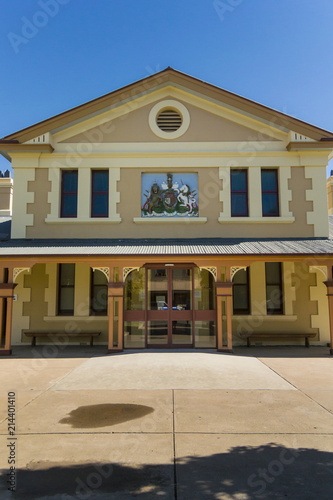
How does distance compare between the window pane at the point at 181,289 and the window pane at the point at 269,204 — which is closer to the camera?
the window pane at the point at 181,289

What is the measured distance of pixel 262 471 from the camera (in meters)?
3.98

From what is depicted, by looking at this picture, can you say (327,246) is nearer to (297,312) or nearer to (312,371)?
(297,312)

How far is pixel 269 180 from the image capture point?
1323 centimetres

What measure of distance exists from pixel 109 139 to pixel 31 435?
10224 millimetres

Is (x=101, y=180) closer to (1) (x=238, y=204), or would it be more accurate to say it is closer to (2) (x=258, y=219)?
(1) (x=238, y=204)

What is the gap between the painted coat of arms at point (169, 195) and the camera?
12953 millimetres

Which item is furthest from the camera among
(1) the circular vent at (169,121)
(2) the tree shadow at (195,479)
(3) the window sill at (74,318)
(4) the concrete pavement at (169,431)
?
(1) the circular vent at (169,121)

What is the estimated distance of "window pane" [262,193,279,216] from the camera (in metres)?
13.1

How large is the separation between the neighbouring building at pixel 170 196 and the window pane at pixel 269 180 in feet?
0.11

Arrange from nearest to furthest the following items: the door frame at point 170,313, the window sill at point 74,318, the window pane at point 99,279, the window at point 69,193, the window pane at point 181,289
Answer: the door frame at point 170,313 < the window pane at point 181,289 < the window sill at point 74,318 < the window pane at point 99,279 < the window at point 69,193

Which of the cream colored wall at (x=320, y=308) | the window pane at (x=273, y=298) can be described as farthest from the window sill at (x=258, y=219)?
the window pane at (x=273, y=298)

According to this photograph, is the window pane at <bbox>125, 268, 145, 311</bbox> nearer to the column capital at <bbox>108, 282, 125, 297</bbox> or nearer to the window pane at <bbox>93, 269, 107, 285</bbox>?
the column capital at <bbox>108, 282, 125, 297</bbox>

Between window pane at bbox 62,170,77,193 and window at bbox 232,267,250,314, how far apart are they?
241 inches

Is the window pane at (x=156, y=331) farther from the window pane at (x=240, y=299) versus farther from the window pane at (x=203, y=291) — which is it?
the window pane at (x=240, y=299)
